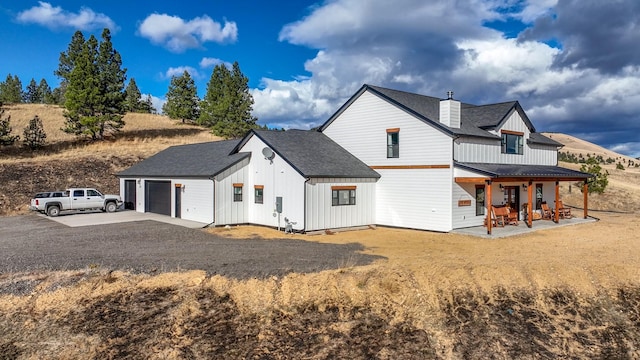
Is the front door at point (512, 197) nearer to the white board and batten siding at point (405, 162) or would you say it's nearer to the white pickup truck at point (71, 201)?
the white board and batten siding at point (405, 162)

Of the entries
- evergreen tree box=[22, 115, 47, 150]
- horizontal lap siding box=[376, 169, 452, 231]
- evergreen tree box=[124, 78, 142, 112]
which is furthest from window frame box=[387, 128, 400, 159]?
evergreen tree box=[124, 78, 142, 112]

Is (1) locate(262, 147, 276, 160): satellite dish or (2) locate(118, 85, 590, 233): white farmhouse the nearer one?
(2) locate(118, 85, 590, 233): white farmhouse

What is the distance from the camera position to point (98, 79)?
133 feet

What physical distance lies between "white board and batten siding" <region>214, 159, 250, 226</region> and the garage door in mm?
5295

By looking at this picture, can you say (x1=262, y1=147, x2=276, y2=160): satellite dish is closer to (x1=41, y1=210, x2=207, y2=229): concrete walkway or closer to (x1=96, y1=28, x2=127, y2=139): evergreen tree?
(x1=41, y1=210, x2=207, y2=229): concrete walkway

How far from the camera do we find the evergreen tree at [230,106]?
51.4m

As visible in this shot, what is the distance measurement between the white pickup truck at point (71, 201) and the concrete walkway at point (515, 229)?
20841 mm

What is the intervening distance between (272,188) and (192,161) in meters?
7.21

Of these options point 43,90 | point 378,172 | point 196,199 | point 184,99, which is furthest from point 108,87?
point 43,90

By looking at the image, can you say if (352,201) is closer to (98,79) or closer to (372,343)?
(372,343)

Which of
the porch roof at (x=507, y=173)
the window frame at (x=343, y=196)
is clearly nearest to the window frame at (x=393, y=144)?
the window frame at (x=343, y=196)

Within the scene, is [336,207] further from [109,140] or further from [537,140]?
[109,140]

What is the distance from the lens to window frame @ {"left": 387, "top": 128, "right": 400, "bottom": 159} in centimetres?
2097

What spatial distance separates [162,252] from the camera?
14.1 metres
